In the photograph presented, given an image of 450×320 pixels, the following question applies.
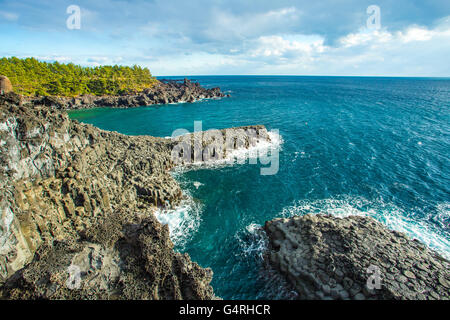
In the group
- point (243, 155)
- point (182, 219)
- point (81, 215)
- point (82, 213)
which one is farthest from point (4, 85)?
point (243, 155)

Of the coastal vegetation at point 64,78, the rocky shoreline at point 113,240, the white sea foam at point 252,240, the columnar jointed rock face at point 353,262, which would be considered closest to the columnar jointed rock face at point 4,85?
the rocky shoreline at point 113,240

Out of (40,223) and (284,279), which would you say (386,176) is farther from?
(40,223)

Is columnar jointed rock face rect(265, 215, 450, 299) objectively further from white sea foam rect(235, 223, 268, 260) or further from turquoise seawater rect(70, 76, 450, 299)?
turquoise seawater rect(70, 76, 450, 299)

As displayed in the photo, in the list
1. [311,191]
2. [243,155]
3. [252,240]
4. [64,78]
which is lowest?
[252,240]

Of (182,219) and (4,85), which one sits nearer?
(4,85)

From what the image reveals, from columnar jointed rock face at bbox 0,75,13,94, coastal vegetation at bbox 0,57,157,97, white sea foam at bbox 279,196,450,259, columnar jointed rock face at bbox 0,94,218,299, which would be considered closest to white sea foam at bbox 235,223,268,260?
white sea foam at bbox 279,196,450,259

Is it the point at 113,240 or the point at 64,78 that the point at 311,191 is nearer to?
the point at 113,240
